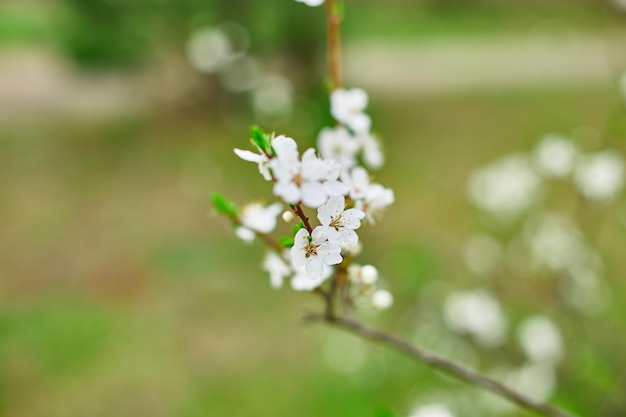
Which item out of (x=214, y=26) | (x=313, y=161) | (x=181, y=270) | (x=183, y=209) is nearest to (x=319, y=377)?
(x=181, y=270)

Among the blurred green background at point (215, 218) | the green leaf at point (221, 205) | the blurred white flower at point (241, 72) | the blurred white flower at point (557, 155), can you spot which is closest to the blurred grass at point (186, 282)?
the blurred green background at point (215, 218)

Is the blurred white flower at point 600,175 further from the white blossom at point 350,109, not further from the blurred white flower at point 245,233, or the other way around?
the blurred white flower at point 245,233

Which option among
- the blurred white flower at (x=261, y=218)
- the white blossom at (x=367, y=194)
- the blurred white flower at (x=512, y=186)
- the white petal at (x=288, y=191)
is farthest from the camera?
the blurred white flower at (x=512, y=186)

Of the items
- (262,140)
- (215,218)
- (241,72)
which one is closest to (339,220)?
(262,140)

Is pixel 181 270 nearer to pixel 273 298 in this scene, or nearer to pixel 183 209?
pixel 273 298

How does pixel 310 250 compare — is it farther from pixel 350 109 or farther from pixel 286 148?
pixel 350 109

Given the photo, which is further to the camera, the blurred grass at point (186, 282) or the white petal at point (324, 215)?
the blurred grass at point (186, 282)

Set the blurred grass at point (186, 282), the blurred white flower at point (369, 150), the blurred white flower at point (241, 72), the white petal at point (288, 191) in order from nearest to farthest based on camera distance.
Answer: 1. the white petal at point (288, 191)
2. the blurred white flower at point (369, 150)
3. the blurred grass at point (186, 282)
4. the blurred white flower at point (241, 72)

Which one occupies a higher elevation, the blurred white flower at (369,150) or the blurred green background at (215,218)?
the blurred white flower at (369,150)
